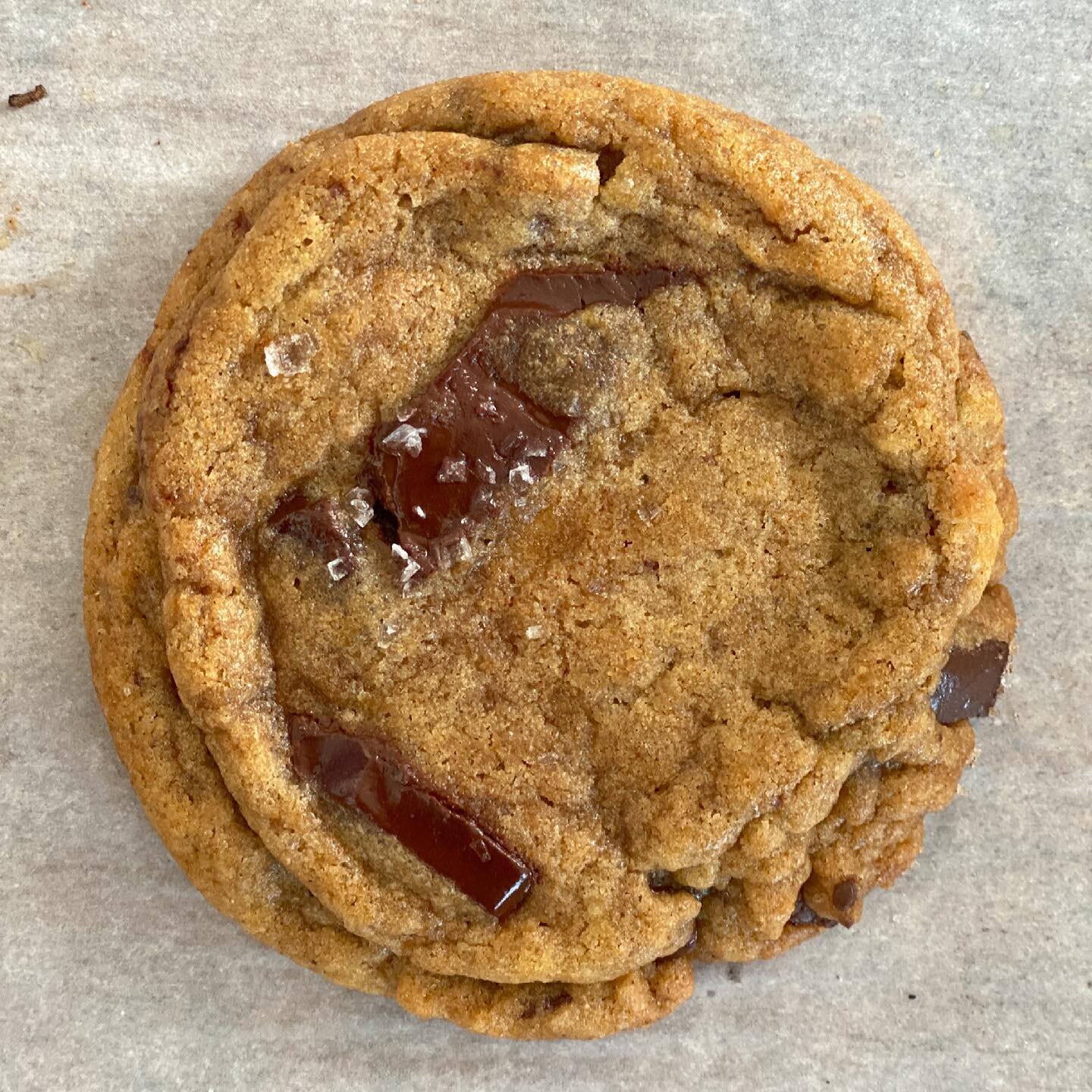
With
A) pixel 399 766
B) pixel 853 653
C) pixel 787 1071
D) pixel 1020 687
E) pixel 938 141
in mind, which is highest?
pixel 938 141

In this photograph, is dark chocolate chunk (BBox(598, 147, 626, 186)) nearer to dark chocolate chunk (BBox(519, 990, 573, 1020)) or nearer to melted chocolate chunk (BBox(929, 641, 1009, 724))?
melted chocolate chunk (BBox(929, 641, 1009, 724))

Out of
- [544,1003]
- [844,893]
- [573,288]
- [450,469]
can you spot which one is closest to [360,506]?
[450,469]

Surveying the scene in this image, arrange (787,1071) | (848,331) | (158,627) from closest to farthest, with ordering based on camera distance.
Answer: (848,331) < (158,627) < (787,1071)

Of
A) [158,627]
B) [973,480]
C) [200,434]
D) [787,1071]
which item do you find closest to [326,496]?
[200,434]

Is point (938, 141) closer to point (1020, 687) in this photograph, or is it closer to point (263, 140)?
point (1020, 687)

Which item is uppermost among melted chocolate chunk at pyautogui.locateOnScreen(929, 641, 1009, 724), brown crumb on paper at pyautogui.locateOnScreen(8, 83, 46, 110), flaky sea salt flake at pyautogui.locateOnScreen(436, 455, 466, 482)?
brown crumb on paper at pyautogui.locateOnScreen(8, 83, 46, 110)

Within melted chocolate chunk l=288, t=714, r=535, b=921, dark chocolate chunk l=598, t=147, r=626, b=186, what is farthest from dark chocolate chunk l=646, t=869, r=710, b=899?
dark chocolate chunk l=598, t=147, r=626, b=186
